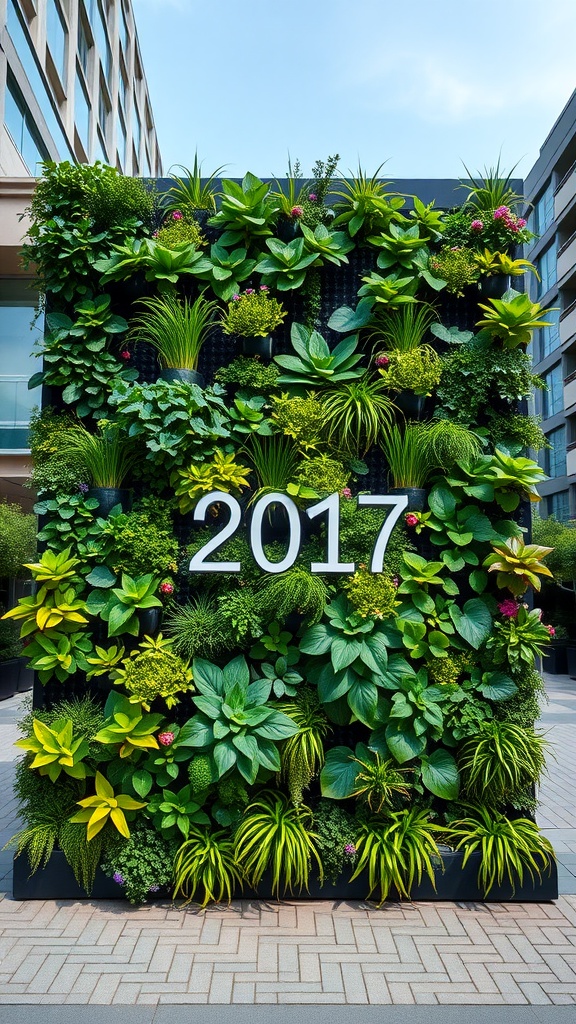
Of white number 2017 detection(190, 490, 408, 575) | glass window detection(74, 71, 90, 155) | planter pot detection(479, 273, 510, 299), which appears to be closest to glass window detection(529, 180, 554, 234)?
glass window detection(74, 71, 90, 155)

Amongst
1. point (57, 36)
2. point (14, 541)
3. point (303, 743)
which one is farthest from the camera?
point (57, 36)

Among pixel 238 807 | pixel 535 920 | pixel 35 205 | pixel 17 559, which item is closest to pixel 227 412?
pixel 35 205

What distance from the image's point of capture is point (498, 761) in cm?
390

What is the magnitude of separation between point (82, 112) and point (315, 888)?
76.3ft

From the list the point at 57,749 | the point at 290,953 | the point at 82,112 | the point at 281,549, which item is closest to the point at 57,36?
the point at 82,112

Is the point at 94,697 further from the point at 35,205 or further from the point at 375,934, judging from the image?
the point at 35,205

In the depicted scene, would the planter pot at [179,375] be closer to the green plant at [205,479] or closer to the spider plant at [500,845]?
the green plant at [205,479]

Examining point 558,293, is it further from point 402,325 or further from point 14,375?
point 402,325

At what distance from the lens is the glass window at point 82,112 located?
66.3 ft

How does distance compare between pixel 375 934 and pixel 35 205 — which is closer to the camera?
pixel 375 934

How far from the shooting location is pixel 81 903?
13.0 feet

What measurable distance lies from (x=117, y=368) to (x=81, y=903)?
317 cm

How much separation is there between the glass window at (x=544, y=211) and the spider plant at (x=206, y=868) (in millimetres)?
26815

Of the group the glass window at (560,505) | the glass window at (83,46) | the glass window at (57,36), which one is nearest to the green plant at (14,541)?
the glass window at (57,36)
